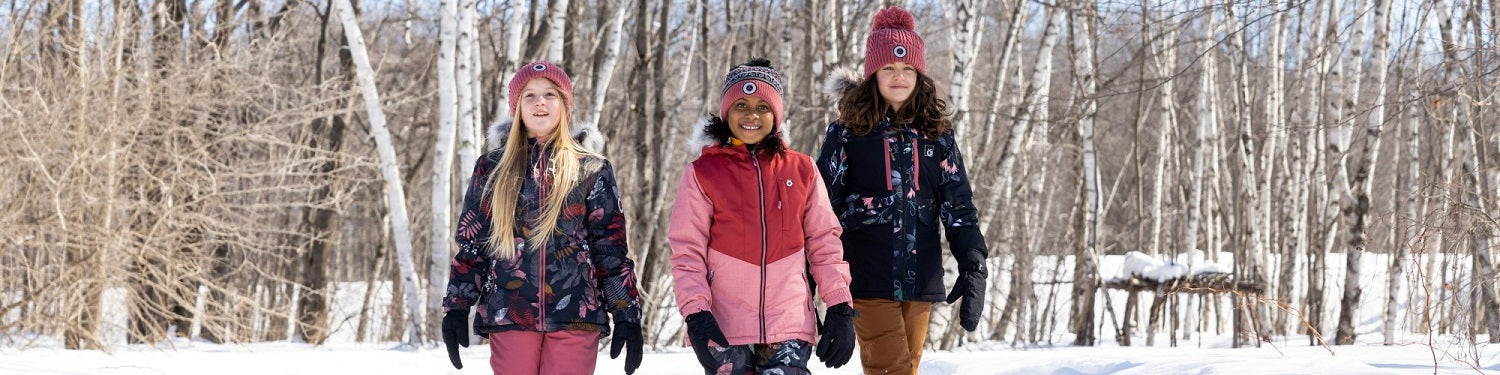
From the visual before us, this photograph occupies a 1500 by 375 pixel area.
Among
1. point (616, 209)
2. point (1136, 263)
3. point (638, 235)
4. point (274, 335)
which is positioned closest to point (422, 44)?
point (274, 335)

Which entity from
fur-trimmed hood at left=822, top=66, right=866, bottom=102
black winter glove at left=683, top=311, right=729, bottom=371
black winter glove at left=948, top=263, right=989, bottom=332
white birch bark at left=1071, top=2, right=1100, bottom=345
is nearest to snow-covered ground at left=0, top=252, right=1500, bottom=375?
black winter glove at left=948, top=263, right=989, bottom=332

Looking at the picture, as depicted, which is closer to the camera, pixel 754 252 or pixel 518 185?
pixel 754 252

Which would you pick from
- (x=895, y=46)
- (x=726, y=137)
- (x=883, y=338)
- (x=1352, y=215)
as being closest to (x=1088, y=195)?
(x=1352, y=215)

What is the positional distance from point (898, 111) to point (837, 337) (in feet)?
3.06

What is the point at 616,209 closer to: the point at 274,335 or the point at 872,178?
the point at 872,178

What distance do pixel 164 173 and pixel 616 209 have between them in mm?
6975

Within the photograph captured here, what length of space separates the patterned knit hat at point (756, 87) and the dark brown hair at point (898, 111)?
398 millimetres

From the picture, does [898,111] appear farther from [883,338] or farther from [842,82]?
[883,338]

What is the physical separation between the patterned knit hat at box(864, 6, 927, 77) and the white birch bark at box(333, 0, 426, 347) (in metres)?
5.68

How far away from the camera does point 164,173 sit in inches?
356

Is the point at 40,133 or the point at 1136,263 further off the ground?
the point at 40,133

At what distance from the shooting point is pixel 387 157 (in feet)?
29.4

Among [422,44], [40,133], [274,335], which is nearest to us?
[40,133]

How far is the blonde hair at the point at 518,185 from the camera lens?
3332 mm
